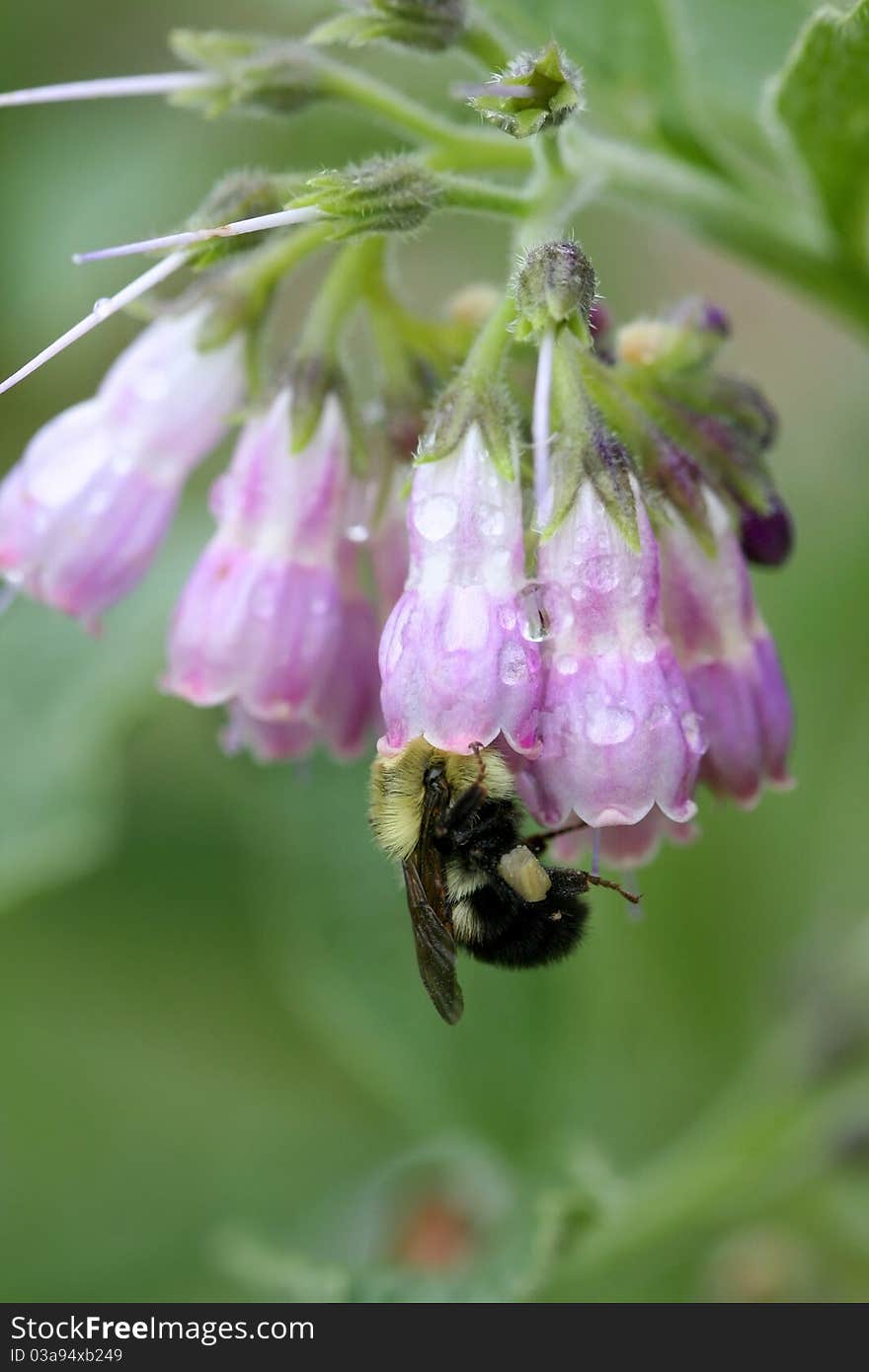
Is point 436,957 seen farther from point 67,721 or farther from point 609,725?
point 67,721

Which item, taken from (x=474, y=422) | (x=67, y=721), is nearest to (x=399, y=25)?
(x=474, y=422)

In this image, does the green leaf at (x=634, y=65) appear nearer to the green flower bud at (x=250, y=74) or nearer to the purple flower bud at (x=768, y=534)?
the green flower bud at (x=250, y=74)

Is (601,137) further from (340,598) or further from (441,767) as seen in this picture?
(441,767)

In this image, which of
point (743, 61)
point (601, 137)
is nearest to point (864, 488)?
point (743, 61)

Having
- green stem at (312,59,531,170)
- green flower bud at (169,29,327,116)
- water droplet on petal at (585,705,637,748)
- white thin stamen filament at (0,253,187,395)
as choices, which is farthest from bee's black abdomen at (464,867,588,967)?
green flower bud at (169,29,327,116)

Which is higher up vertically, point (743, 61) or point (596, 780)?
point (743, 61)

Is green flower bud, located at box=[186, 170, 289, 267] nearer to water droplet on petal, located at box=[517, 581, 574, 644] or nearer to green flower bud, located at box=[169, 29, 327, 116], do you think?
green flower bud, located at box=[169, 29, 327, 116]

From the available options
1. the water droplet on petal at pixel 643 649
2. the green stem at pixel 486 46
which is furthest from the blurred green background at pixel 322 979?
the water droplet on petal at pixel 643 649
